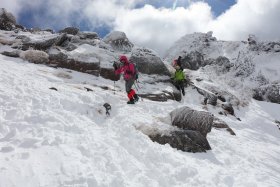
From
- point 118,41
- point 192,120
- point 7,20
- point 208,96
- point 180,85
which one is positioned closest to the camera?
point 192,120

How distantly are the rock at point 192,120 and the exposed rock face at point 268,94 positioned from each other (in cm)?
1796

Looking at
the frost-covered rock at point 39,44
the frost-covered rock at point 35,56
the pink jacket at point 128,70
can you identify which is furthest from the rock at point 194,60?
the pink jacket at point 128,70

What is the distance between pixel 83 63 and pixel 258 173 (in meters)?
13.1

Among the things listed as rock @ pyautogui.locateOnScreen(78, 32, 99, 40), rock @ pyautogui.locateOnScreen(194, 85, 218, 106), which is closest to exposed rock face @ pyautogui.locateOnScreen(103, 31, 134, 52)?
rock @ pyautogui.locateOnScreen(78, 32, 99, 40)

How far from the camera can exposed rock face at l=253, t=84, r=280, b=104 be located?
3112 cm

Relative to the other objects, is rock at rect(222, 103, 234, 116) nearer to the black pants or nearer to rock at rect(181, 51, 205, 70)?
the black pants

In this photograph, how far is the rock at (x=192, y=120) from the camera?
14.3m

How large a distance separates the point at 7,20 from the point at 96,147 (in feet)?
79.5

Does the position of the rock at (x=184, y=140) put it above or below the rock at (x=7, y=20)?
below

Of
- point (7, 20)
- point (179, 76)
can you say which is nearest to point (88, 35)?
point (7, 20)

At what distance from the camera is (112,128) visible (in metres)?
13.1

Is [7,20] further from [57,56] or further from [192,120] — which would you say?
[192,120]

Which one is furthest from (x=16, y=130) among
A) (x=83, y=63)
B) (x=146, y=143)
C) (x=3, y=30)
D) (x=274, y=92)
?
(x=274, y=92)

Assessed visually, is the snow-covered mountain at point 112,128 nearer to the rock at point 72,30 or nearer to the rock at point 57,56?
the rock at point 57,56
